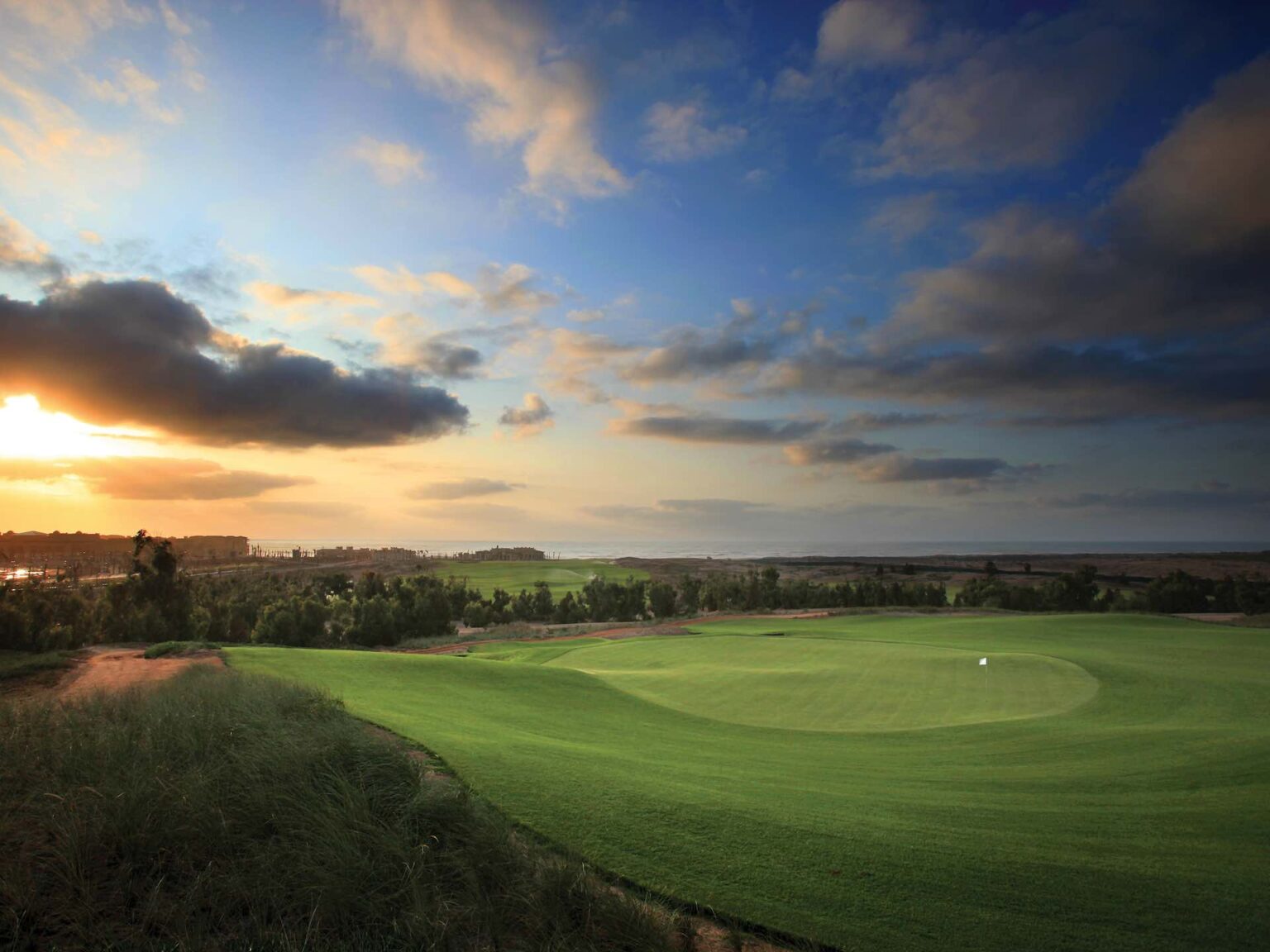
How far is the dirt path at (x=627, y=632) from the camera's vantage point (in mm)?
34375

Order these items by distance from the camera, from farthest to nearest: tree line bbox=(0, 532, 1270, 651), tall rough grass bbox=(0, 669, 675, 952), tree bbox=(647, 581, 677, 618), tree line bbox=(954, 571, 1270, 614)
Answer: tree bbox=(647, 581, 677, 618) < tree line bbox=(954, 571, 1270, 614) < tree line bbox=(0, 532, 1270, 651) < tall rough grass bbox=(0, 669, 675, 952)

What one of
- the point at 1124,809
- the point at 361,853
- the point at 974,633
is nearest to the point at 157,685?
the point at 361,853

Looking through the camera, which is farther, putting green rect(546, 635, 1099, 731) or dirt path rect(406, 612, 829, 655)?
dirt path rect(406, 612, 829, 655)

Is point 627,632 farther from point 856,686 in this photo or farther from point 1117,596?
point 1117,596

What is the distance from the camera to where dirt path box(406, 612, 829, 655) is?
34.4m

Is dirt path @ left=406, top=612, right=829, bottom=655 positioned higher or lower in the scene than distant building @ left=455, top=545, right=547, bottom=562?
lower

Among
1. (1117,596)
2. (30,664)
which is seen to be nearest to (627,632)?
(30,664)

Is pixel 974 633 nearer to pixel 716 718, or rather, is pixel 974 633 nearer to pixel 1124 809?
pixel 716 718

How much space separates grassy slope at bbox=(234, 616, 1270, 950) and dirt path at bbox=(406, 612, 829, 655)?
817 inches

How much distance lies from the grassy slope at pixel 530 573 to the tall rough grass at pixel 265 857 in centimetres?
7440

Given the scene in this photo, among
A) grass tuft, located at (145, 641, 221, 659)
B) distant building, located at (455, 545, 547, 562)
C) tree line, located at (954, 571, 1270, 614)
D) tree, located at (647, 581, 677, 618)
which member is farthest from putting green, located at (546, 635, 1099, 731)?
distant building, located at (455, 545, 547, 562)

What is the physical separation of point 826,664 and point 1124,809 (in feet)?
43.9

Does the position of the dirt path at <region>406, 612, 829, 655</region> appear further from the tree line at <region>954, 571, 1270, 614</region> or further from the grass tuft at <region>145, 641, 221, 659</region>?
the tree line at <region>954, 571, 1270, 614</region>

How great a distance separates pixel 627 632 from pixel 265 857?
35.4m
